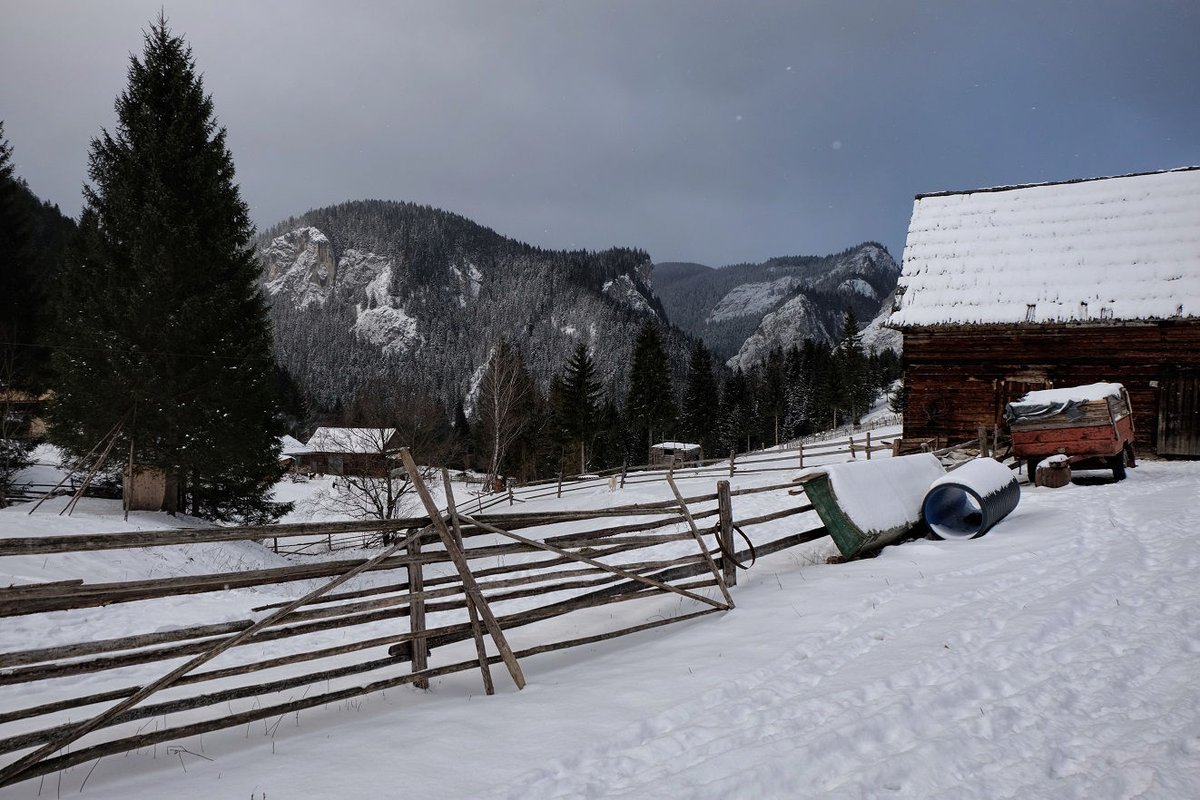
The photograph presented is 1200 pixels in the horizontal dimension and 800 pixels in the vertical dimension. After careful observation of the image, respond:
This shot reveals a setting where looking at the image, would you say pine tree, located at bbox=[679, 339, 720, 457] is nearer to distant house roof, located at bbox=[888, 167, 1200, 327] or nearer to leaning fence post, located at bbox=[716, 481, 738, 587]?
distant house roof, located at bbox=[888, 167, 1200, 327]

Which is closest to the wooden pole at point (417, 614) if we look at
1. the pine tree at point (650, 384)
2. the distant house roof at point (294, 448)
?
the pine tree at point (650, 384)

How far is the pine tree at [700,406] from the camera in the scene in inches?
2491

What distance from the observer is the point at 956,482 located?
28.8 ft

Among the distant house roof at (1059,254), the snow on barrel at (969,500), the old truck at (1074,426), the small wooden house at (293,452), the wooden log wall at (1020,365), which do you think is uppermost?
the distant house roof at (1059,254)

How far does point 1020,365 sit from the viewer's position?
19.7 metres

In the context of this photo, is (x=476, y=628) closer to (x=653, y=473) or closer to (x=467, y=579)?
(x=467, y=579)

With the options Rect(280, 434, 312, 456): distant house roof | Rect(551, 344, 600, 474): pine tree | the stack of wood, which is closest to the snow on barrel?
the stack of wood

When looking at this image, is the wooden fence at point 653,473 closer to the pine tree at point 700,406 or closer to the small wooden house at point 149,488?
the small wooden house at point 149,488

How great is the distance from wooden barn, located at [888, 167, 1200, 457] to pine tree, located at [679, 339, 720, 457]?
4056cm

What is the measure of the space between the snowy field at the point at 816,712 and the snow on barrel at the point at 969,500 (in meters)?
1.50

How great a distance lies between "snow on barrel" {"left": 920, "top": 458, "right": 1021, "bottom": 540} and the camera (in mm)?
8625

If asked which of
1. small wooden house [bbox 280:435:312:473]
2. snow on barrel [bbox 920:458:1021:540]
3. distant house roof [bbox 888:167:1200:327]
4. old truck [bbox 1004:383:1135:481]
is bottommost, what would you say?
→ small wooden house [bbox 280:435:312:473]

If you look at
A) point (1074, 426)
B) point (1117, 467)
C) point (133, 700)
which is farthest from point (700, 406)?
point (133, 700)

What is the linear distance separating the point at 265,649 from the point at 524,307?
7024 inches
